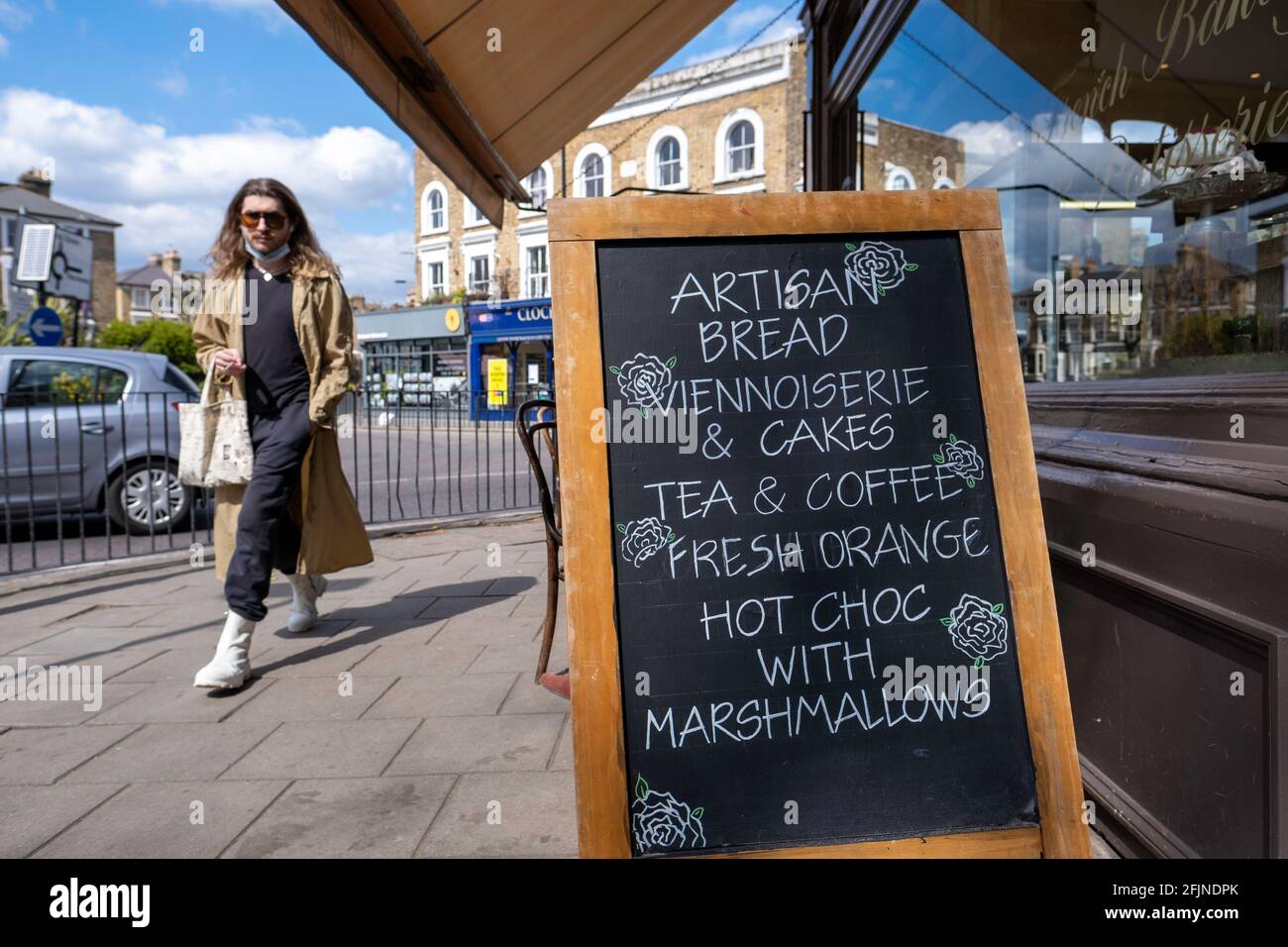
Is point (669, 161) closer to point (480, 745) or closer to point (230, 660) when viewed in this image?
point (230, 660)

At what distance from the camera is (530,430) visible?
3010 mm

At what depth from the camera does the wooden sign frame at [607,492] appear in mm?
1734

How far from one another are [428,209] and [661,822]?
31416 millimetres

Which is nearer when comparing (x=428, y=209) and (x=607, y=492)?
(x=607, y=492)

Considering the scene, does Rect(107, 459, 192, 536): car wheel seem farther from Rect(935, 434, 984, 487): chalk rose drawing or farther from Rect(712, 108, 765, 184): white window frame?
Rect(712, 108, 765, 184): white window frame

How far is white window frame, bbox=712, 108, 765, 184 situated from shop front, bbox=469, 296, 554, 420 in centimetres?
640

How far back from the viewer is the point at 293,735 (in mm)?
3055

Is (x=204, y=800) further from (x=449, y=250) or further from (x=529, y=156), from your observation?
(x=449, y=250)

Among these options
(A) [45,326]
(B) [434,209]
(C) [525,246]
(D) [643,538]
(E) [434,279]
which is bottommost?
(D) [643,538]

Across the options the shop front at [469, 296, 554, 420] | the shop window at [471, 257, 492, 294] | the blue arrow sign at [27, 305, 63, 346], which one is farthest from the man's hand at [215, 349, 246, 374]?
the shop window at [471, 257, 492, 294]

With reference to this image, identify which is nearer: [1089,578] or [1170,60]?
[1089,578]

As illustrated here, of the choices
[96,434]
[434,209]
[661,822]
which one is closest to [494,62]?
[661,822]
